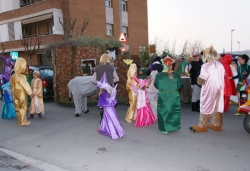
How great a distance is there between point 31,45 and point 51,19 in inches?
135

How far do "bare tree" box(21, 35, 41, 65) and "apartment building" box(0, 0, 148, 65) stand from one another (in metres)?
0.52

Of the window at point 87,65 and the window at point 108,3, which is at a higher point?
the window at point 108,3

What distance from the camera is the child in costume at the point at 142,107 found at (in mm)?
6770

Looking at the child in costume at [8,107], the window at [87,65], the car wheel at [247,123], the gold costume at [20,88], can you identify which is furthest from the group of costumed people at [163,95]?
the window at [87,65]

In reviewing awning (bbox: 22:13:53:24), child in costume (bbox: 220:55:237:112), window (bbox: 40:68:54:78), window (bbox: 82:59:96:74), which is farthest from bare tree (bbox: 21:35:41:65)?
child in costume (bbox: 220:55:237:112)

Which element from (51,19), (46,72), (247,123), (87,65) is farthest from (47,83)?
(51,19)

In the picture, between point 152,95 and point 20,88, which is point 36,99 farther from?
point 152,95

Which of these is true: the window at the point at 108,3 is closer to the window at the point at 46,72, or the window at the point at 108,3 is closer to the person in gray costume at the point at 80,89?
the window at the point at 46,72

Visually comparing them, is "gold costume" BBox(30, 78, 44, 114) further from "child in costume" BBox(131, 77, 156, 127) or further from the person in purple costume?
"child in costume" BBox(131, 77, 156, 127)

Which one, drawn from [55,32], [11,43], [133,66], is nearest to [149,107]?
[133,66]

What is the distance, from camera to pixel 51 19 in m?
25.8

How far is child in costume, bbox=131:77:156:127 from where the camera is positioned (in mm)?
6770

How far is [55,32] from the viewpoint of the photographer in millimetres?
23516

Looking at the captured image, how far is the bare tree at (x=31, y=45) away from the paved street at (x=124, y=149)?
1803 centimetres
